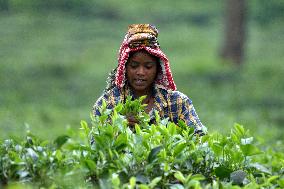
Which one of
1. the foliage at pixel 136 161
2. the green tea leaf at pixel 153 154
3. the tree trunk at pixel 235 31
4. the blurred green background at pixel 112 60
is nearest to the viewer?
the foliage at pixel 136 161

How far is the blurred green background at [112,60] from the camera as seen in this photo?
1240cm

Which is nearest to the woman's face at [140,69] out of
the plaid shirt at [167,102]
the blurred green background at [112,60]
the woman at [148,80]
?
the woman at [148,80]

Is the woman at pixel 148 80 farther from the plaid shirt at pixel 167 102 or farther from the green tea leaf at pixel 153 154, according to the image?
the green tea leaf at pixel 153 154

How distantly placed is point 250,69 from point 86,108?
17.6 feet

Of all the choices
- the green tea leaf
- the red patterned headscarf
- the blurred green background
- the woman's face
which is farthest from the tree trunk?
the green tea leaf

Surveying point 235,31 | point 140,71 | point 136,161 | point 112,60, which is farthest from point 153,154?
point 112,60

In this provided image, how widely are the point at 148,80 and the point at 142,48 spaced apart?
0.22m

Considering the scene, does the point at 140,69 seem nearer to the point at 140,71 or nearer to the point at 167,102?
the point at 140,71

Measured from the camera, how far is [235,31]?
59.3 ft

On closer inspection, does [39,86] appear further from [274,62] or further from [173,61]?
[274,62]

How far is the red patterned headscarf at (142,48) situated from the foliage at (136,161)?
98 centimetres

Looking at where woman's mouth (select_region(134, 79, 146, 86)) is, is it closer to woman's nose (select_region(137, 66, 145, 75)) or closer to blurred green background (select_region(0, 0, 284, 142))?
woman's nose (select_region(137, 66, 145, 75))

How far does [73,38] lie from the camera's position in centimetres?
2183

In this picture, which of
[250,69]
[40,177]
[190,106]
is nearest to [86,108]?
[250,69]
